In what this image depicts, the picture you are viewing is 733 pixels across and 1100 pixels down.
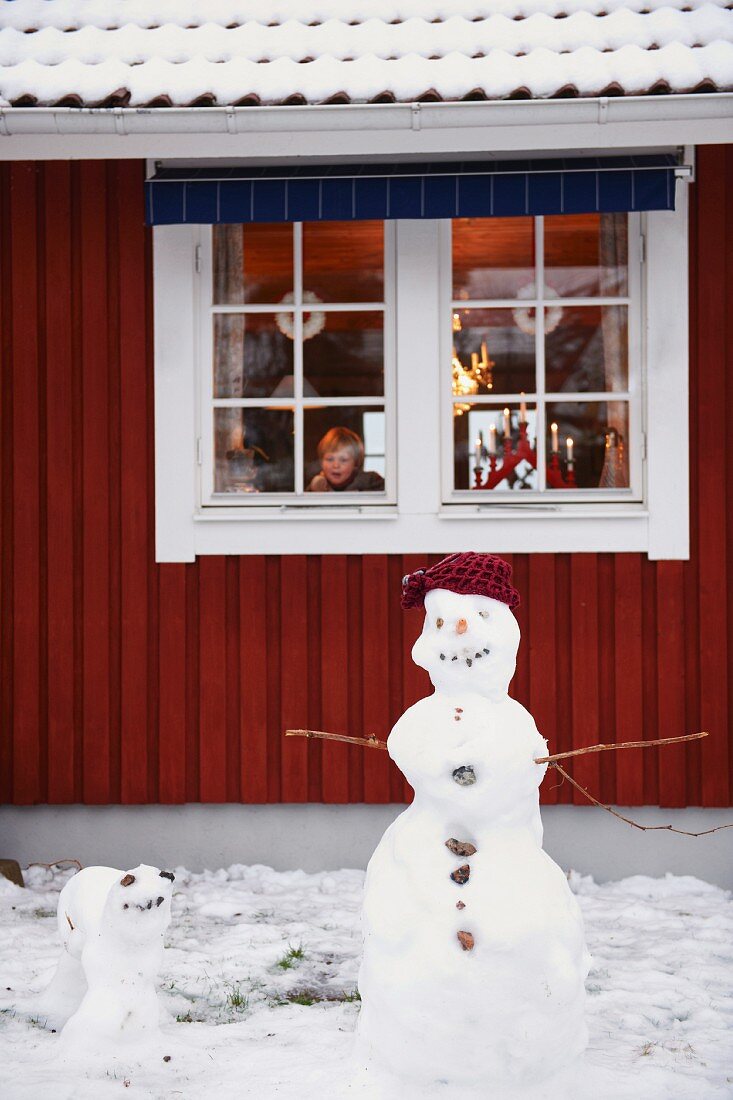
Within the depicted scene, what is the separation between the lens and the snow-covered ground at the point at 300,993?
2.87 m

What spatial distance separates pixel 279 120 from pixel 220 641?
90.1 inches

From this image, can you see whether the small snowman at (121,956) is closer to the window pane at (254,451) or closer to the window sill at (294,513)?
the window sill at (294,513)

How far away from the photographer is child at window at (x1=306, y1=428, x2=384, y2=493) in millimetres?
5059

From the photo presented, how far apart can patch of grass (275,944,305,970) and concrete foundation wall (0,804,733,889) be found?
39.4 inches

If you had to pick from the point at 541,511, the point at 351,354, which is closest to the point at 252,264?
the point at 351,354

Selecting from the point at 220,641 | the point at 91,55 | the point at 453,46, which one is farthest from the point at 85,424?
the point at 453,46

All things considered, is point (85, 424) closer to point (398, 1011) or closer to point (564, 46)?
point (564, 46)

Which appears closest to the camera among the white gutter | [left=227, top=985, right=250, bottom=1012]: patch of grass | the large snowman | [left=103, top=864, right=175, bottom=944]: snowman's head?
the large snowman

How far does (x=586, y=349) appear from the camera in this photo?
5.01 m

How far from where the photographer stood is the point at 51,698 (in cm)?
503

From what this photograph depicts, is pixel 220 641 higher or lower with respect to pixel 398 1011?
higher

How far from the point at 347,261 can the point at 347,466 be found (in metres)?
0.98

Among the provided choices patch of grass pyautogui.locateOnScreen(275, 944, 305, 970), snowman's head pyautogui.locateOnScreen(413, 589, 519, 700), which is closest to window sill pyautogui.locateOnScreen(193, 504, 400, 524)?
patch of grass pyautogui.locateOnScreen(275, 944, 305, 970)

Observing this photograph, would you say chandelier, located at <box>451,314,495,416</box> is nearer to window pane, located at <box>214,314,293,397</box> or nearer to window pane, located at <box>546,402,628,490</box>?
window pane, located at <box>546,402,628,490</box>
